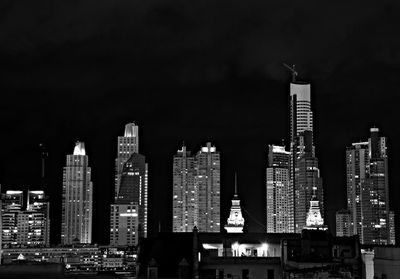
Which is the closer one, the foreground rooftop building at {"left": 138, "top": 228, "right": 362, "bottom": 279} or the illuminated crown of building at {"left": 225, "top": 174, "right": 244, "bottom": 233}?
the foreground rooftop building at {"left": 138, "top": 228, "right": 362, "bottom": 279}

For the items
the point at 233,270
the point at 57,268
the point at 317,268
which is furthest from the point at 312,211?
the point at 57,268

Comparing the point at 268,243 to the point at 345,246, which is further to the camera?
the point at 268,243

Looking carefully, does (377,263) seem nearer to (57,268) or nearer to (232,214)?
(57,268)

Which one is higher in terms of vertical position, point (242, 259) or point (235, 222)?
point (235, 222)

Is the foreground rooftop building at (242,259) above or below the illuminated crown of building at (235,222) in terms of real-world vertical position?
below

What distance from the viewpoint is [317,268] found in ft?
206

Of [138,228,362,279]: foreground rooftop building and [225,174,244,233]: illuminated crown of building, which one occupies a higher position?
[225,174,244,233]: illuminated crown of building

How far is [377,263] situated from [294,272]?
787cm

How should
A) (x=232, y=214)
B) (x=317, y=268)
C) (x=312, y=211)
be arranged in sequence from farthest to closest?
(x=312, y=211) < (x=232, y=214) < (x=317, y=268)

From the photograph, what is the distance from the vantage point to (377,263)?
6675 cm

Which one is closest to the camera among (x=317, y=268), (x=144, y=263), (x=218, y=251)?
(x=317, y=268)

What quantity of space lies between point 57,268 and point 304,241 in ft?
133

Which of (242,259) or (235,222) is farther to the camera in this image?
(235,222)

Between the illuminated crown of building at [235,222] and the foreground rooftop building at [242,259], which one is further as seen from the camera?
the illuminated crown of building at [235,222]
